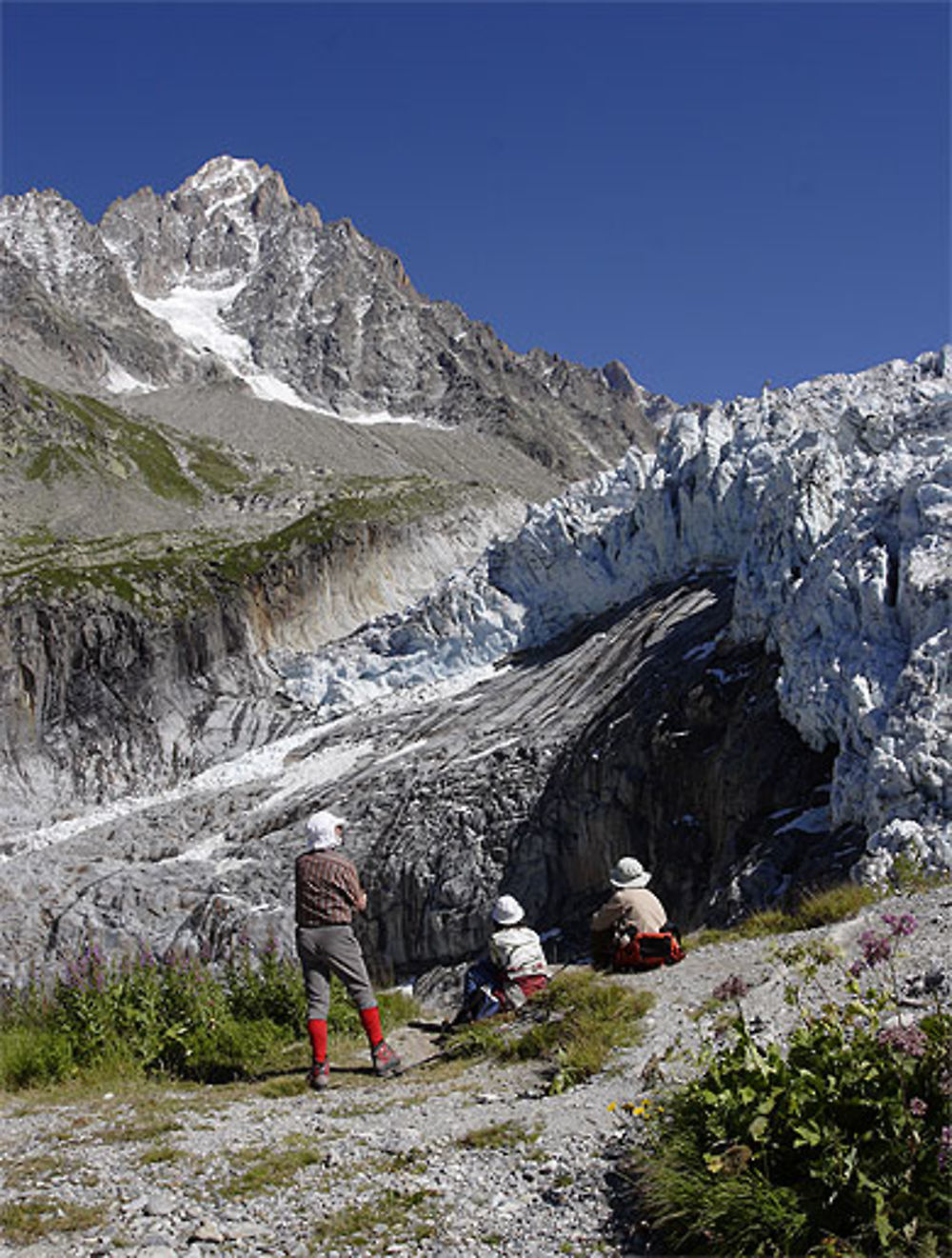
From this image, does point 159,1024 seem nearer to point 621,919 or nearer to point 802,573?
point 621,919

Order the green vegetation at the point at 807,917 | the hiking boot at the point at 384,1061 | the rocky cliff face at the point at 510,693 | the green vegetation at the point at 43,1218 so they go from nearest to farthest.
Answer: the green vegetation at the point at 43,1218
the hiking boot at the point at 384,1061
the green vegetation at the point at 807,917
the rocky cliff face at the point at 510,693

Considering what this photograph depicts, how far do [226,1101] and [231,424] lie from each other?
163171 millimetres

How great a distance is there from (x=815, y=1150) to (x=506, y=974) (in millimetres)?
6055

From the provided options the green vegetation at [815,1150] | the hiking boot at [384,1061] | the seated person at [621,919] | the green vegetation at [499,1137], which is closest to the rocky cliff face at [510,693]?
the seated person at [621,919]

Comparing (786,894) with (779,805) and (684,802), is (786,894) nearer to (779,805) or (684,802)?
(779,805)

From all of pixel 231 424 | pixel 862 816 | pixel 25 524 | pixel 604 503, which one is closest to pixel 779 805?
pixel 862 816

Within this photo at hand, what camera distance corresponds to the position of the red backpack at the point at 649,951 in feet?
34.0

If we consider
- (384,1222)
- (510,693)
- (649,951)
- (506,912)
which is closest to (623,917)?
(649,951)

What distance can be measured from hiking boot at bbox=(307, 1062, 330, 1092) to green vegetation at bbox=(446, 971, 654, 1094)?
1.19 metres

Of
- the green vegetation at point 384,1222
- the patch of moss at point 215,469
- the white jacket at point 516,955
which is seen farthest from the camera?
the patch of moss at point 215,469

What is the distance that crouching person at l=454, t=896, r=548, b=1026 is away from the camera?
1050cm

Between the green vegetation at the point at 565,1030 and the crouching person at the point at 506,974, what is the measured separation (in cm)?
35

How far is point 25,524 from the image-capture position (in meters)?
101

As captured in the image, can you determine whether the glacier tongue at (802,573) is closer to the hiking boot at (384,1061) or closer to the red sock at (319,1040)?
the hiking boot at (384,1061)
